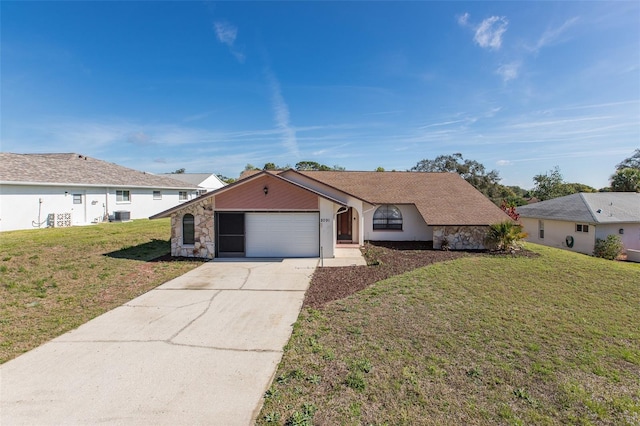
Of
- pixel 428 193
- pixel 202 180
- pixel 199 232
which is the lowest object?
pixel 199 232

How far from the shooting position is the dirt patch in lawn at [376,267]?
8289 mm

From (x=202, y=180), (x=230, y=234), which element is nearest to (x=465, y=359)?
(x=230, y=234)

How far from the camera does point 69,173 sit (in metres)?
20.6

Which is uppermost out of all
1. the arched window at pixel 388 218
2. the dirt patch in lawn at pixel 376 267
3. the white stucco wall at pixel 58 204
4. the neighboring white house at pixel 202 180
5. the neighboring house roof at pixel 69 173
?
the neighboring white house at pixel 202 180

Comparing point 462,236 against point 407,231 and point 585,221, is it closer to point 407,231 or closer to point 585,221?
point 407,231

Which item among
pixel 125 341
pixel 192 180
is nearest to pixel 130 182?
pixel 192 180

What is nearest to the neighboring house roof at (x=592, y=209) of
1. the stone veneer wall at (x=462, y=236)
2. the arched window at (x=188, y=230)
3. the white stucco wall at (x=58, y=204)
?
the stone veneer wall at (x=462, y=236)

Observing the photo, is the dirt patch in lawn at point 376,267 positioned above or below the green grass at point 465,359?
above

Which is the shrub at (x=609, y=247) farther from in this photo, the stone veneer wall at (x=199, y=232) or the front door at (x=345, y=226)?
the stone veneer wall at (x=199, y=232)

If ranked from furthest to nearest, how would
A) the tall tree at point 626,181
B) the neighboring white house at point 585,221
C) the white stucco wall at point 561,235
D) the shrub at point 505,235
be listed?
1. the tall tree at point 626,181
2. the white stucco wall at point 561,235
3. the neighboring white house at point 585,221
4. the shrub at point 505,235

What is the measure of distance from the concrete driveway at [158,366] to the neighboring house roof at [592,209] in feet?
70.9

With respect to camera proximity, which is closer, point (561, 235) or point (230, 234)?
point (230, 234)

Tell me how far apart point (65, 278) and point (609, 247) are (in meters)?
26.0

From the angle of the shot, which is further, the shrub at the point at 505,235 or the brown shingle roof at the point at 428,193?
the brown shingle roof at the point at 428,193
